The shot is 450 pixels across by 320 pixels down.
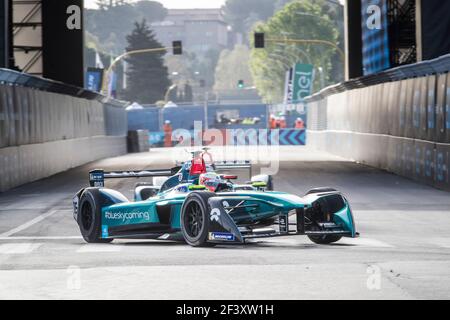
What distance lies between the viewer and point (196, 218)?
13586 millimetres

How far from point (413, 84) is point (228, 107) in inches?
3352

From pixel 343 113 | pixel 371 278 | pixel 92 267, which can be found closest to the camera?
pixel 371 278

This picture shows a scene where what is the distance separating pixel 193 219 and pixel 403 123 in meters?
20.5

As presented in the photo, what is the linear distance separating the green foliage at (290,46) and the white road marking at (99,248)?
445ft

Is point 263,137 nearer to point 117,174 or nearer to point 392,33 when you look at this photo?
point 392,33

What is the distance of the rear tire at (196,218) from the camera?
43.7 feet

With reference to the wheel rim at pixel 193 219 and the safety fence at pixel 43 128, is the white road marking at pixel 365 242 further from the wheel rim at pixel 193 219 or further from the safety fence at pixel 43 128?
the safety fence at pixel 43 128

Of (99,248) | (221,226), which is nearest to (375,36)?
(99,248)

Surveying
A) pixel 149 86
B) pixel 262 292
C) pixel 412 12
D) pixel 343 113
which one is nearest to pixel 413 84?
pixel 412 12

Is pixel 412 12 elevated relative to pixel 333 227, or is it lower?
elevated

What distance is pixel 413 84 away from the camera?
31.9m

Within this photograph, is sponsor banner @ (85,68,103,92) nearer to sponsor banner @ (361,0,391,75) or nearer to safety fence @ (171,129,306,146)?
safety fence @ (171,129,306,146)

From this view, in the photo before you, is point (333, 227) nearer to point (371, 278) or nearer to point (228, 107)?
point (371, 278)

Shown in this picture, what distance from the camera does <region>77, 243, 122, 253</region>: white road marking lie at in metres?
13.9
